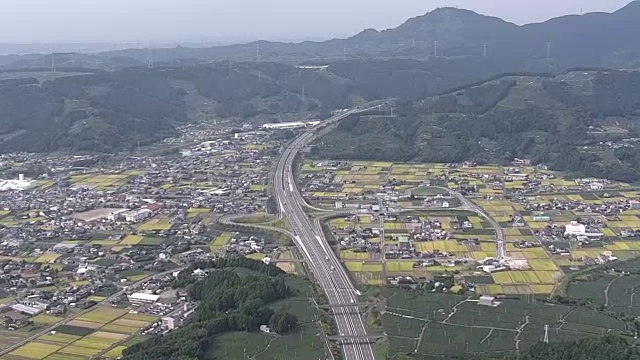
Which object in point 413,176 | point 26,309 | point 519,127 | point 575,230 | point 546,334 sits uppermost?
point 519,127

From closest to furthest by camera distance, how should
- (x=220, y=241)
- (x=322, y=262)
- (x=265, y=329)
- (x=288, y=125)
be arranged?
(x=265, y=329) → (x=322, y=262) → (x=220, y=241) → (x=288, y=125)

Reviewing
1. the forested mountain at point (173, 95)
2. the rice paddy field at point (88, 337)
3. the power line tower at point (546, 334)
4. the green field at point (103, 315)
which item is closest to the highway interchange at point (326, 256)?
the power line tower at point (546, 334)

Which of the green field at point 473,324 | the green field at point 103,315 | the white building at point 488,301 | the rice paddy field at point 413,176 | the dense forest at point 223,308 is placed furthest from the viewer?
the rice paddy field at point 413,176

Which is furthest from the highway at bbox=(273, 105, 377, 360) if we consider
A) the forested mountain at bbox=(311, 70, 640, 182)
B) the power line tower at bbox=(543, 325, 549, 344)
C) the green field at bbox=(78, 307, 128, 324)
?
the forested mountain at bbox=(311, 70, 640, 182)

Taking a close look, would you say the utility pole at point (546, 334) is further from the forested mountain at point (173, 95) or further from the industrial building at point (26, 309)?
the forested mountain at point (173, 95)

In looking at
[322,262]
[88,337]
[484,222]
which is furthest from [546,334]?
[484,222]

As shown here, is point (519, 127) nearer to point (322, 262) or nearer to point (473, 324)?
point (322, 262)

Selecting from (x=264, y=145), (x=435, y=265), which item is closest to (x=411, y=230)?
(x=435, y=265)

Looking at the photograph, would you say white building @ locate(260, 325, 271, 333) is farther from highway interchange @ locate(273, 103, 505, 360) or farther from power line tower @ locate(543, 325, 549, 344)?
power line tower @ locate(543, 325, 549, 344)
